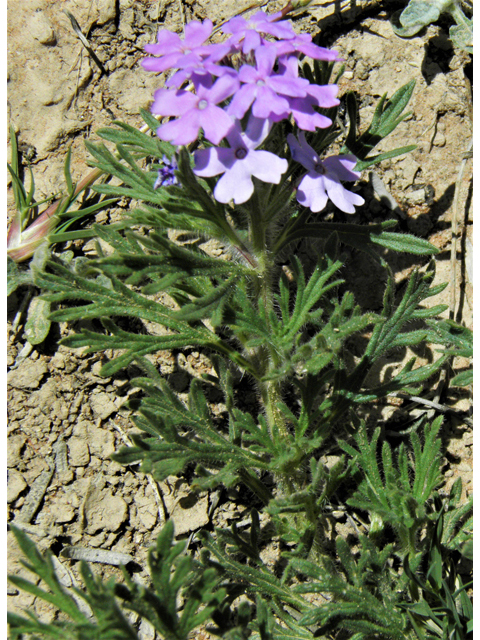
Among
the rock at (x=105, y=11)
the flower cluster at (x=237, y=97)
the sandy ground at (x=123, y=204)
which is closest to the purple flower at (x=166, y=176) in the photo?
the flower cluster at (x=237, y=97)

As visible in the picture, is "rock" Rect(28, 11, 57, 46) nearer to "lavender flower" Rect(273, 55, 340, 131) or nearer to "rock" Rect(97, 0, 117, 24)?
"rock" Rect(97, 0, 117, 24)

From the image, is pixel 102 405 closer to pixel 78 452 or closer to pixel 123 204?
pixel 78 452

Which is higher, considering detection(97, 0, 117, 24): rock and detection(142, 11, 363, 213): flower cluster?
detection(97, 0, 117, 24): rock

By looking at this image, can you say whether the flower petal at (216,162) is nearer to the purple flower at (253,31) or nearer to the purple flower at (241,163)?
the purple flower at (241,163)

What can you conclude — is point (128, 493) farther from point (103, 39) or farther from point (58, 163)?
point (103, 39)

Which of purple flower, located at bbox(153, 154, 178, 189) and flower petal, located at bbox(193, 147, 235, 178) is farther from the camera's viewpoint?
purple flower, located at bbox(153, 154, 178, 189)

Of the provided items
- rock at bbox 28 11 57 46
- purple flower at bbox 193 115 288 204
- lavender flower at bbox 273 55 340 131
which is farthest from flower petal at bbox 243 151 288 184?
rock at bbox 28 11 57 46

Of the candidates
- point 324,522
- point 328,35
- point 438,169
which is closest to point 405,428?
point 324,522
